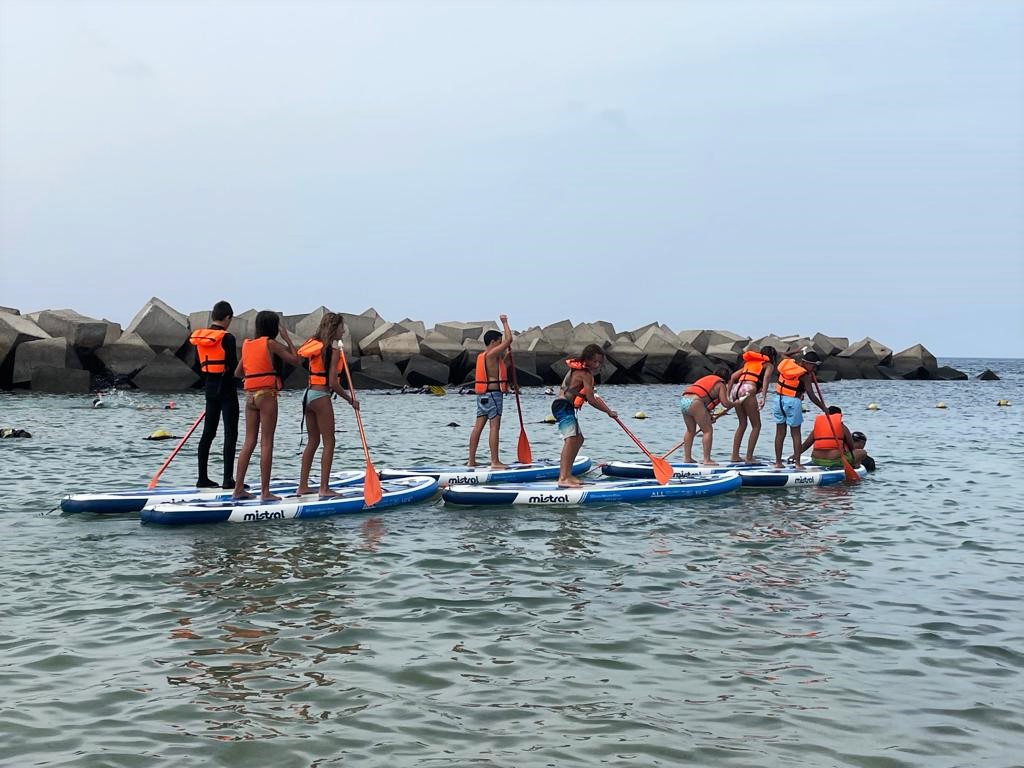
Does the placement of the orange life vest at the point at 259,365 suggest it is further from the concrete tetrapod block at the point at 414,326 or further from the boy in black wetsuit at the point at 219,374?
the concrete tetrapod block at the point at 414,326

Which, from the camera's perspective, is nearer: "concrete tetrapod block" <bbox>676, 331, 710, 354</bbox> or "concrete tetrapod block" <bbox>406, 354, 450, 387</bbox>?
"concrete tetrapod block" <bbox>406, 354, 450, 387</bbox>

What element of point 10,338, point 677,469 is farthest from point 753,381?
point 10,338

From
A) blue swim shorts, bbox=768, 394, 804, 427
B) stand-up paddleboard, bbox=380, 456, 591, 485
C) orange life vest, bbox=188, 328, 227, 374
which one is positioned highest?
orange life vest, bbox=188, 328, 227, 374

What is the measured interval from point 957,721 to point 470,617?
142 inches

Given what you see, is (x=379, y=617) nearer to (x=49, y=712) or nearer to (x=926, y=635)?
(x=49, y=712)

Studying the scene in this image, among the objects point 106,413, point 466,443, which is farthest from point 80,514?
point 106,413

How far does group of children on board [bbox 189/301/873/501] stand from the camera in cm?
1130

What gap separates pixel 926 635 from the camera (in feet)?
24.5

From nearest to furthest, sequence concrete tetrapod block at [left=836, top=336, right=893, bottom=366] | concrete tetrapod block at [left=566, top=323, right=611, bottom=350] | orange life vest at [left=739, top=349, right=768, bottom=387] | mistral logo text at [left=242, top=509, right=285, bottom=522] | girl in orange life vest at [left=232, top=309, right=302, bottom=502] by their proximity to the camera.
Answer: girl in orange life vest at [left=232, top=309, right=302, bottom=502] → mistral logo text at [left=242, top=509, right=285, bottom=522] → orange life vest at [left=739, top=349, right=768, bottom=387] → concrete tetrapod block at [left=566, top=323, right=611, bottom=350] → concrete tetrapod block at [left=836, top=336, right=893, bottom=366]

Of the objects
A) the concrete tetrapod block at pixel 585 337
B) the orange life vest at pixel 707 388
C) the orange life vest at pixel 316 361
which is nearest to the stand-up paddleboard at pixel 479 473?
the orange life vest at pixel 707 388

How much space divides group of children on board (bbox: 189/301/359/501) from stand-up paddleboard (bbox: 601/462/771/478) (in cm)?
568

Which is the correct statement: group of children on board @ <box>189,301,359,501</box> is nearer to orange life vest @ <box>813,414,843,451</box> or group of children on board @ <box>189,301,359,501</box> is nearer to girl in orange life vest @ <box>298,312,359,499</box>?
girl in orange life vest @ <box>298,312,359,499</box>

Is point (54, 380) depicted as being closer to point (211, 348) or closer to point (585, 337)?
point (585, 337)

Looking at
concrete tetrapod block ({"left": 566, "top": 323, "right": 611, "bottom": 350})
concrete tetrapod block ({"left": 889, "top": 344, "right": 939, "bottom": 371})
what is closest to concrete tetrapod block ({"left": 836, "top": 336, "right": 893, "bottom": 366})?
concrete tetrapod block ({"left": 889, "top": 344, "right": 939, "bottom": 371})
